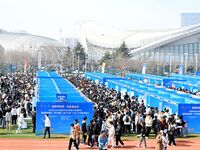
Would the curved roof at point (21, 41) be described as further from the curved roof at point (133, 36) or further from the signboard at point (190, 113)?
the signboard at point (190, 113)

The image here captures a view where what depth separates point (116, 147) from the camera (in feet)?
63.3

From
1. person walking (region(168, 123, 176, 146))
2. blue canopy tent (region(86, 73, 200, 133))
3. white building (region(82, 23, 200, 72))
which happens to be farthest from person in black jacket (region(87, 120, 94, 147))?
white building (region(82, 23, 200, 72))

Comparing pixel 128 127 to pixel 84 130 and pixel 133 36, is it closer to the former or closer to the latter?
pixel 84 130

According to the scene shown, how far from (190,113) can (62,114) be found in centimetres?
600

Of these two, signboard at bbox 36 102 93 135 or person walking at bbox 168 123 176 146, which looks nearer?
person walking at bbox 168 123 176 146

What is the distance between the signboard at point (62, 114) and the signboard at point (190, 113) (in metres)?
4.35

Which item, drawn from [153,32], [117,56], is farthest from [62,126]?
[153,32]

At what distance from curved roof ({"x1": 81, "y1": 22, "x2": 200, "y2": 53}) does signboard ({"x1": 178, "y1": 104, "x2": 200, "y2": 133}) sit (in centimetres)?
7852

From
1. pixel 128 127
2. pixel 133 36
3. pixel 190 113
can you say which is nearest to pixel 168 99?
pixel 190 113

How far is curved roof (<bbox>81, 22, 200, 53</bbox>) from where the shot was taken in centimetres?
10388

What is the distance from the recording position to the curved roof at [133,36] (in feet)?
341

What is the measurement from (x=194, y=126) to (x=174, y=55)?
81.4m

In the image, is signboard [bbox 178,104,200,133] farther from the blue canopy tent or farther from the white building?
the white building

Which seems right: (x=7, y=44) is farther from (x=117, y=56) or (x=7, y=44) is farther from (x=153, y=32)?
(x=117, y=56)
